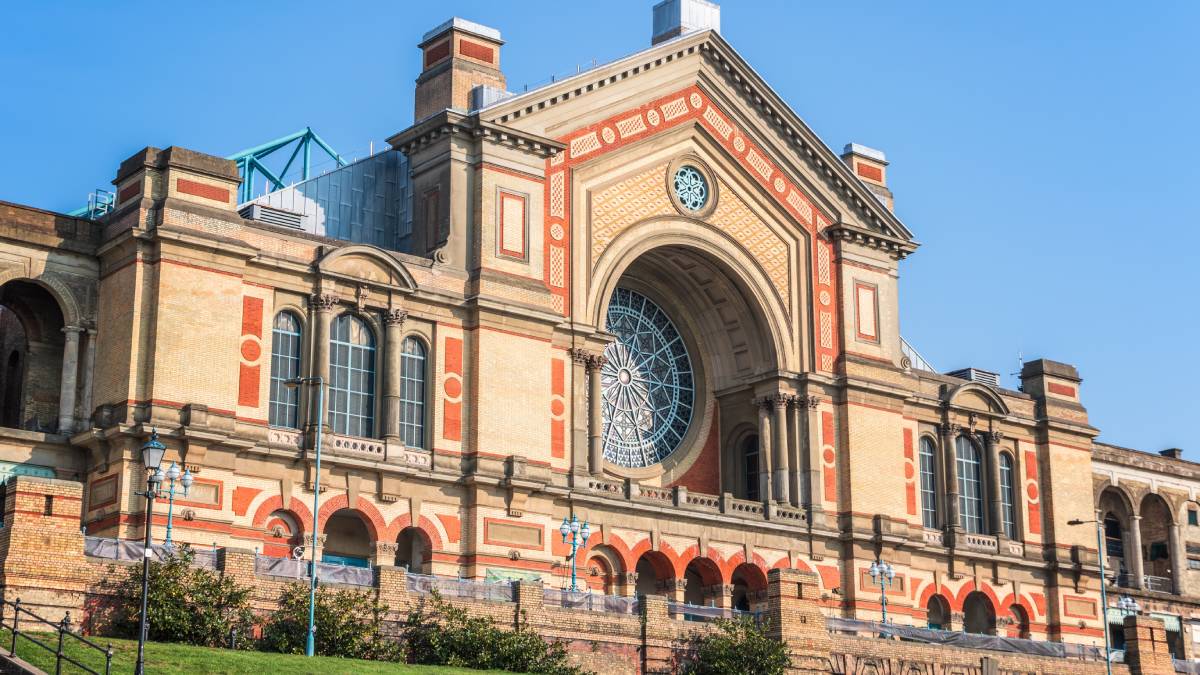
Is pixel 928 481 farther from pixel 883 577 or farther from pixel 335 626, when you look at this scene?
pixel 335 626

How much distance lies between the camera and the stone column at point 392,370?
192 feet

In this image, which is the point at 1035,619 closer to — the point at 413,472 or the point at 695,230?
the point at 695,230

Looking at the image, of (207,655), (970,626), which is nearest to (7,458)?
(207,655)

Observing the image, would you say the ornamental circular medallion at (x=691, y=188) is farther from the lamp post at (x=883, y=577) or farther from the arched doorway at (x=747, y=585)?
the lamp post at (x=883, y=577)

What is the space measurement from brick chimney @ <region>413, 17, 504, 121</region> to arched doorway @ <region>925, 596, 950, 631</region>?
2618 cm

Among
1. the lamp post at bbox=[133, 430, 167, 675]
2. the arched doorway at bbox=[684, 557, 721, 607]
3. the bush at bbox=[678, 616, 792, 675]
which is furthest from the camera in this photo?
the arched doorway at bbox=[684, 557, 721, 607]

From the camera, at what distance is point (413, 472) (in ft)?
190

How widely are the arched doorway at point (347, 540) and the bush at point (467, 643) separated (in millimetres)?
11152

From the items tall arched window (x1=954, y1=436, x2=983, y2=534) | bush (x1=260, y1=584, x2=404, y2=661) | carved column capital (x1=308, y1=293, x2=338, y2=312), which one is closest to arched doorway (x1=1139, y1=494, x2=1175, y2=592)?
tall arched window (x1=954, y1=436, x2=983, y2=534)

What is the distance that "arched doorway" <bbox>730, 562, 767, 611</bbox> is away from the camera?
6644 cm

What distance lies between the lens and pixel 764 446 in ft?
225

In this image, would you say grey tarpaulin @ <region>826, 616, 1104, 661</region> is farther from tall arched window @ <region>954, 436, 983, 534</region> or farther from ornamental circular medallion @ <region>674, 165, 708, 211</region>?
ornamental circular medallion @ <region>674, 165, 708, 211</region>

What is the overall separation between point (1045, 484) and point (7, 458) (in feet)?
139

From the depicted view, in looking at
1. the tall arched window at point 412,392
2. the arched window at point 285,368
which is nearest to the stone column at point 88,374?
the arched window at point 285,368
